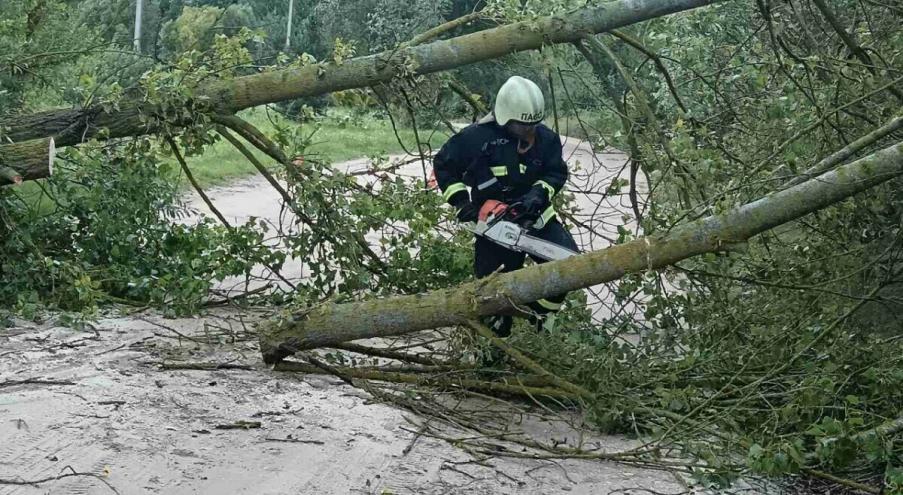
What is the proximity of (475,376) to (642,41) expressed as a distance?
104 inches

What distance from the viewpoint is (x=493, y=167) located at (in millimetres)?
6340

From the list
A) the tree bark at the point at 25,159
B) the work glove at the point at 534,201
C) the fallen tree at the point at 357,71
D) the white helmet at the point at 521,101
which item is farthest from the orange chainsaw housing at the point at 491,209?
the tree bark at the point at 25,159

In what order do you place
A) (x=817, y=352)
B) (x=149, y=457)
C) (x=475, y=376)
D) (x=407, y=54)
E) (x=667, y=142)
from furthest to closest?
(x=407, y=54) → (x=667, y=142) → (x=475, y=376) → (x=817, y=352) → (x=149, y=457)

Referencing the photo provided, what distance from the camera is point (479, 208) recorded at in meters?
6.38

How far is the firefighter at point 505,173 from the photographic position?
627 cm

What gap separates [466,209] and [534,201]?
399 millimetres

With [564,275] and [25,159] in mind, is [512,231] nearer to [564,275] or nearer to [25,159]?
[564,275]

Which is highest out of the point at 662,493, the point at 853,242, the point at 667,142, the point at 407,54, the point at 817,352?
the point at 407,54

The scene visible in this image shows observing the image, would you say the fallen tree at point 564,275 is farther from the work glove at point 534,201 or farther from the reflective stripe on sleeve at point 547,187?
the reflective stripe on sleeve at point 547,187

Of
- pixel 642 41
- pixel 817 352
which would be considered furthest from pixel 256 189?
pixel 817 352

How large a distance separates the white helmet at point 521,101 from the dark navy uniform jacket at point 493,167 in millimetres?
185

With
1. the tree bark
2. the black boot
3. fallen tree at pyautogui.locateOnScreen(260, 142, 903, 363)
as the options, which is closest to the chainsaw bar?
the black boot

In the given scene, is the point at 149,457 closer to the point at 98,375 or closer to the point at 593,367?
the point at 98,375

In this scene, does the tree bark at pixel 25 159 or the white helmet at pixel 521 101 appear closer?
the white helmet at pixel 521 101
